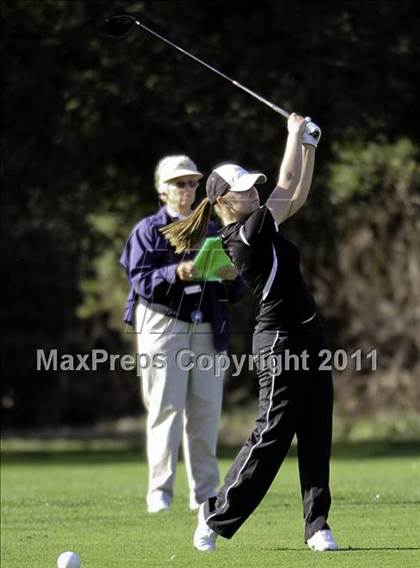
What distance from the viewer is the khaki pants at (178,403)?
10008 mm

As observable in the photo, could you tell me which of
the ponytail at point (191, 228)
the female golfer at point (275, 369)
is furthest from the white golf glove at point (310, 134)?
the ponytail at point (191, 228)

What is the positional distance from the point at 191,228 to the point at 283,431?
52.7 inches

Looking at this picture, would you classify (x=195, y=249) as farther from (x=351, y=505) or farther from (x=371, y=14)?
(x=371, y=14)

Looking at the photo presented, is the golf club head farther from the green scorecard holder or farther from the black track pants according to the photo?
the black track pants

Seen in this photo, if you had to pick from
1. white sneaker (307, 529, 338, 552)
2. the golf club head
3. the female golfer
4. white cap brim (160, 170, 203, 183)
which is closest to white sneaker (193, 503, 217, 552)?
the female golfer

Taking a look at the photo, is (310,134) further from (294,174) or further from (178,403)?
(178,403)

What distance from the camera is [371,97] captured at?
17016 mm

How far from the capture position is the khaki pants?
32.8ft

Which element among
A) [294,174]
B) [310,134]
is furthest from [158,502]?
[310,134]

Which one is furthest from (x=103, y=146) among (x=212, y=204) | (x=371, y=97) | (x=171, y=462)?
(x=212, y=204)

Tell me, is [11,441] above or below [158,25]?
below

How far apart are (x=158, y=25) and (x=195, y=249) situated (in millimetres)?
7828

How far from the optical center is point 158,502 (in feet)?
32.6

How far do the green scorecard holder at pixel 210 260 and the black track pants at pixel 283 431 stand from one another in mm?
1018
